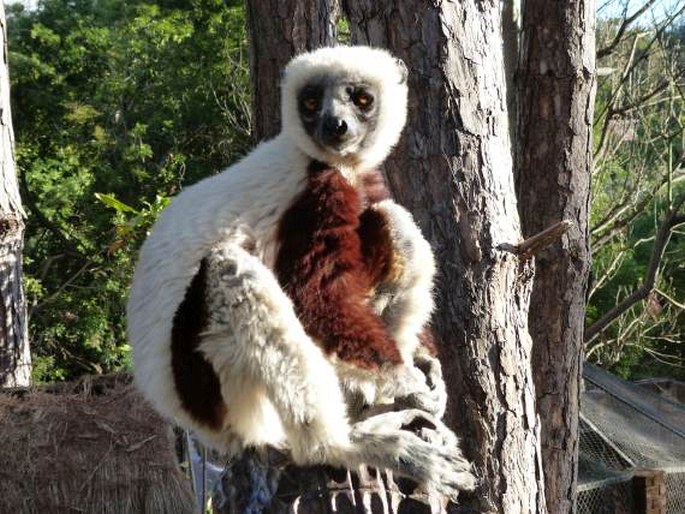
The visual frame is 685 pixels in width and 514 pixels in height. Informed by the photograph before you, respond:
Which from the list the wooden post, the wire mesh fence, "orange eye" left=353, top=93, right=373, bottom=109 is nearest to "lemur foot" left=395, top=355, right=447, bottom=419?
"orange eye" left=353, top=93, right=373, bottom=109

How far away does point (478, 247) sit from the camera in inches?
167

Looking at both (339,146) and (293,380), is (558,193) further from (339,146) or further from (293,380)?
(293,380)

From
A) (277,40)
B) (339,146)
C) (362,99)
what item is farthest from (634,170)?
(339,146)

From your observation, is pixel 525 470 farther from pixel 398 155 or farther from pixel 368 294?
pixel 398 155

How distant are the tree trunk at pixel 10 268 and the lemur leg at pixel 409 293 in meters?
5.13

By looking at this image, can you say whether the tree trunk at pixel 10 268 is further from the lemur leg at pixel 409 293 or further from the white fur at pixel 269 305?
the lemur leg at pixel 409 293

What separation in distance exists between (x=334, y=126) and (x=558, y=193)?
218 centimetres

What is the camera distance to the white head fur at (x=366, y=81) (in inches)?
170

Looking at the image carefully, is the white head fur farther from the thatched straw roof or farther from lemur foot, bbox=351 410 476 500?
the thatched straw roof

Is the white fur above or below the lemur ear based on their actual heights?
below

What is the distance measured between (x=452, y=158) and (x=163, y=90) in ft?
45.1

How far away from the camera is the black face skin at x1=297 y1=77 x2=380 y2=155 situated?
4.21m

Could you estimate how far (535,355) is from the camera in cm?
585

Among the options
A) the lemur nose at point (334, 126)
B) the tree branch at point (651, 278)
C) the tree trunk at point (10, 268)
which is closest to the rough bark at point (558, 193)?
the lemur nose at point (334, 126)
